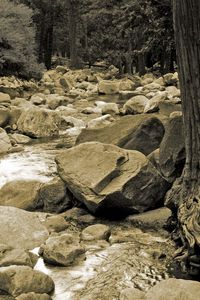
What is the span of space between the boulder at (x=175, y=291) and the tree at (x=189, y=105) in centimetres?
82

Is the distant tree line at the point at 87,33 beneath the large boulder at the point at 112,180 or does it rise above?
above

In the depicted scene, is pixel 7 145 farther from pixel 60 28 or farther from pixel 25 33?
pixel 60 28

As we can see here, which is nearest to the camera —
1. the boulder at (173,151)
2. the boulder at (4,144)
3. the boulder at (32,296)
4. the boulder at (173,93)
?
the boulder at (32,296)

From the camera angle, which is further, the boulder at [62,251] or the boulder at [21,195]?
the boulder at [21,195]

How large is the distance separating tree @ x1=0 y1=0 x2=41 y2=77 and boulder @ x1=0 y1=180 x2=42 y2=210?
1541 cm

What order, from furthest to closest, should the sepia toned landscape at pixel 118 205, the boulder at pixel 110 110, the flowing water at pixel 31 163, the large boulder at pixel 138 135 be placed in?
the boulder at pixel 110 110
the flowing water at pixel 31 163
the large boulder at pixel 138 135
the sepia toned landscape at pixel 118 205

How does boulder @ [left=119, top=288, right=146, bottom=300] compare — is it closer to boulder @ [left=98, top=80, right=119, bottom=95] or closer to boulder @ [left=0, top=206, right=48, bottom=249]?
boulder @ [left=0, top=206, right=48, bottom=249]

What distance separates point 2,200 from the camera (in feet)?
24.3

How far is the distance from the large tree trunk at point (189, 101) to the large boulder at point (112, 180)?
1.19 metres

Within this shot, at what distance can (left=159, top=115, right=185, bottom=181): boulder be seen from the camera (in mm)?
7004

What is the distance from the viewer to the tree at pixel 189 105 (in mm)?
5266

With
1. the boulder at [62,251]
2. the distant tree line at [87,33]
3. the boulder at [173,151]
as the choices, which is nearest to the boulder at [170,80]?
the distant tree line at [87,33]

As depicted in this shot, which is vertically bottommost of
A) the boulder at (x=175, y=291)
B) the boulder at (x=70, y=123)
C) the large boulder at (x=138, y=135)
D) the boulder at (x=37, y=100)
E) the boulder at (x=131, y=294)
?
the boulder at (x=131, y=294)

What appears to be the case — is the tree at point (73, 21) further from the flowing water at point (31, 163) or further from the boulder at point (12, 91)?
the flowing water at point (31, 163)
